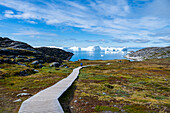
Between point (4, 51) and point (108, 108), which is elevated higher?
point (4, 51)

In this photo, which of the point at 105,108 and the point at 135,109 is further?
the point at 105,108

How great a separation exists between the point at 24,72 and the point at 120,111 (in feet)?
121

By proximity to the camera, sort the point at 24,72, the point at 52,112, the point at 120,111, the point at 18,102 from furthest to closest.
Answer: the point at 24,72, the point at 18,102, the point at 120,111, the point at 52,112

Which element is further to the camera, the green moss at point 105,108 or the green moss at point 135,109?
the green moss at point 105,108

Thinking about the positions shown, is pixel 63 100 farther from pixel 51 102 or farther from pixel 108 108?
pixel 108 108

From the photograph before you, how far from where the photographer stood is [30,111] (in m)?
11.7

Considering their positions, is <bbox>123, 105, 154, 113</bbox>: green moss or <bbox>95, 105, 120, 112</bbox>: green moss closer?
<bbox>123, 105, 154, 113</bbox>: green moss

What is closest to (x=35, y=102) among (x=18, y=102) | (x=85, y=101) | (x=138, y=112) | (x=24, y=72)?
(x=18, y=102)

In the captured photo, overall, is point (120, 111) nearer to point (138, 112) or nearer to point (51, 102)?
point (138, 112)

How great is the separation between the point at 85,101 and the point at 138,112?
7060 millimetres

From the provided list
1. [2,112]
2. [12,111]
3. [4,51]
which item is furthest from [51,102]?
[4,51]

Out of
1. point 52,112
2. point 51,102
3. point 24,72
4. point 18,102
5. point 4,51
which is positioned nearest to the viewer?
point 52,112

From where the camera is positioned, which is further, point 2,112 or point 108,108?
point 108,108

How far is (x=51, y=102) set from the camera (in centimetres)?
1395
